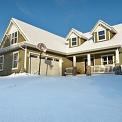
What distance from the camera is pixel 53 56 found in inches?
885

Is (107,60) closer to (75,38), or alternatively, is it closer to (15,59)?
(75,38)

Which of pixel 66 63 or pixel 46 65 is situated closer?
pixel 46 65

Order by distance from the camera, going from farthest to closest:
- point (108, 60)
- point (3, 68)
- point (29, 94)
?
point (3, 68)
point (108, 60)
point (29, 94)

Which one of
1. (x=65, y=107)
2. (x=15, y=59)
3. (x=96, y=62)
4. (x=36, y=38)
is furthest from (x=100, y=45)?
(x=65, y=107)

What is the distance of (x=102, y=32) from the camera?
22.4 metres

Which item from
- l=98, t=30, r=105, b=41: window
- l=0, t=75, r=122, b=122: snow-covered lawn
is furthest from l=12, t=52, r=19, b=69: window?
l=0, t=75, r=122, b=122: snow-covered lawn

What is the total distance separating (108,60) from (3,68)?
11.2 meters

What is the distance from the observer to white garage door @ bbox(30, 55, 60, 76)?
67.0 feet

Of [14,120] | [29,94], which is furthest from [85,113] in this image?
[29,94]

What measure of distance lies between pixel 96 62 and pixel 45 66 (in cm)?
539

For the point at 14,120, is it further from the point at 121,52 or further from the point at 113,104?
the point at 121,52

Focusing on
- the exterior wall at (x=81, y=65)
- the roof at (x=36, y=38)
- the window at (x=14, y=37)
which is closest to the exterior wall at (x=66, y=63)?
the exterior wall at (x=81, y=65)

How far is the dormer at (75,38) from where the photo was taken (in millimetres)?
24125

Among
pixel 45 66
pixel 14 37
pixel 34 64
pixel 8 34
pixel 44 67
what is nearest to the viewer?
pixel 34 64
